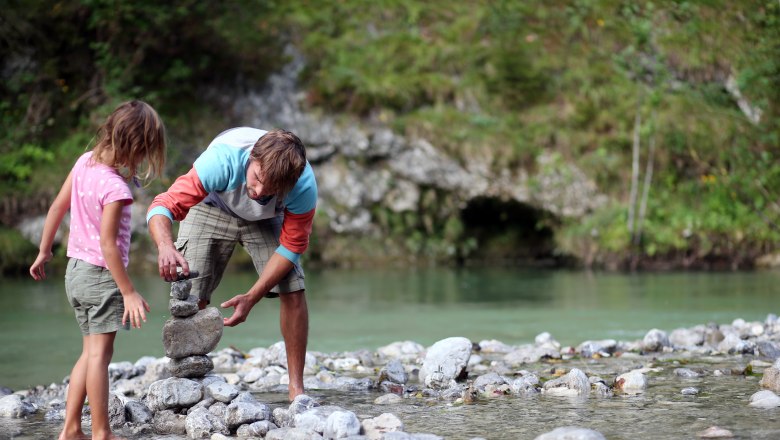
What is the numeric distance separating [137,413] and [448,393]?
147 cm

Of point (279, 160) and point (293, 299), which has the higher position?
point (279, 160)

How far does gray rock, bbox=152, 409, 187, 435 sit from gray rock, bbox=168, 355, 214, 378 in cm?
28

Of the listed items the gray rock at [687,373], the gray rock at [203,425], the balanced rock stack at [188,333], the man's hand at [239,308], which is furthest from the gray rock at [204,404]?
the gray rock at [687,373]

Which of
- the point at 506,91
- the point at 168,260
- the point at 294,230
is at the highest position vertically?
the point at 506,91

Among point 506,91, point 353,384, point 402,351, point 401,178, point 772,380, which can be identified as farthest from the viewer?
point 506,91

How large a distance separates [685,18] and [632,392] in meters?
13.0

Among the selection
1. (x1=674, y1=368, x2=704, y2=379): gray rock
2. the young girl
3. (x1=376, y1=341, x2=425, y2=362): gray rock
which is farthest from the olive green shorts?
(x1=674, y1=368, x2=704, y2=379): gray rock

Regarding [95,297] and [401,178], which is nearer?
[95,297]

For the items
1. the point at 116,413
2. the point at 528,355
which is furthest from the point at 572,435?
the point at 528,355

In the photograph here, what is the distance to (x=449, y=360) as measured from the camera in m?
4.55

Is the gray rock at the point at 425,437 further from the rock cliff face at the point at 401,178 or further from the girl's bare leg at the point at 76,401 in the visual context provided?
the rock cliff face at the point at 401,178

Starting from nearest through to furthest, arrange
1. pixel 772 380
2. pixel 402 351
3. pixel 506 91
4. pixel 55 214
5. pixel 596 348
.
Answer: pixel 55 214 → pixel 772 380 → pixel 596 348 → pixel 402 351 → pixel 506 91

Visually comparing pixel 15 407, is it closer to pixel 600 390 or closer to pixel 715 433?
pixel 600 390

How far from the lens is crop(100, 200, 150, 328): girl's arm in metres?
3.19
